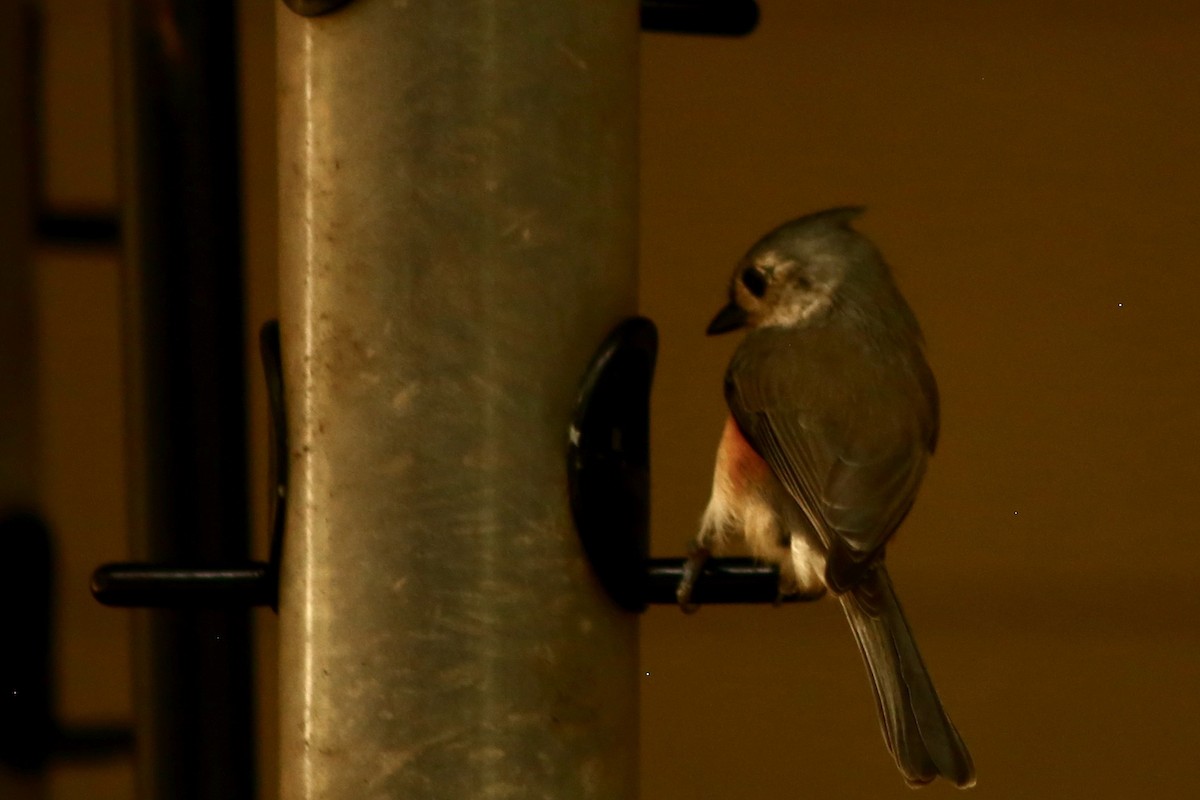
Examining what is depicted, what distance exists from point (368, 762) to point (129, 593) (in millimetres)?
316

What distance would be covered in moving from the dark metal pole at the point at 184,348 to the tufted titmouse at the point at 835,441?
0.63 meters

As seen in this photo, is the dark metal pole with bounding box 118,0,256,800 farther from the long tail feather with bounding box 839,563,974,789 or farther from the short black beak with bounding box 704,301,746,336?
the long tail feather with bounding box 839,563,974,789

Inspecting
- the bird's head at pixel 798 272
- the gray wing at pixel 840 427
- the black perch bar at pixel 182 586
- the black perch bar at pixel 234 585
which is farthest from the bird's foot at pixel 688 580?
the bird's head at pixel 798 272

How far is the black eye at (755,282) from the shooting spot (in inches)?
96.0

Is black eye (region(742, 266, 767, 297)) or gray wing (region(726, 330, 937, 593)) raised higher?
black eye (region(742, 266, 767, 297))

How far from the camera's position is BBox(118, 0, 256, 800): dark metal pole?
2.23 m

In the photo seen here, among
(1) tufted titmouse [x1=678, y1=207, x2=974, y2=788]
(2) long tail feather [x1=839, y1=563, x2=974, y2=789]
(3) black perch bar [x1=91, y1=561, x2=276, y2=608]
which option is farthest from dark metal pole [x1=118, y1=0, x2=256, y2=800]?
(2) long tail feather [x1=839, y1=563, x2=974, y2=789]

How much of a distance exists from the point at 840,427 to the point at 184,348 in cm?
82

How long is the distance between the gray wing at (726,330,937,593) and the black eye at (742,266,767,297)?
7cm

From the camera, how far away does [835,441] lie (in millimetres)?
2191

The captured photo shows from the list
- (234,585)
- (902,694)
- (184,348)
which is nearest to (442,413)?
(234,585)

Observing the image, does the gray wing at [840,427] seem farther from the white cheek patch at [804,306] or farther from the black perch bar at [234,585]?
the black perch bar at [234,585]

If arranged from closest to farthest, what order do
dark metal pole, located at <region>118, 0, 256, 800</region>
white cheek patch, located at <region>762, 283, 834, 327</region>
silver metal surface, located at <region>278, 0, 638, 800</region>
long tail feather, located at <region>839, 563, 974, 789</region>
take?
silver metal surface, located at <region>278, 0, 638, 800</region>
long tail feather, located at <region>839, 563, 974, 789</region>
dark metal pole, located at <region>118, 0, 256, 800</region>
white cheek patch, located at <region>762, 283, 834, 327</region>

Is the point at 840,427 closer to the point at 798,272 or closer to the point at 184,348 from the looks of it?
the point at 798,272
